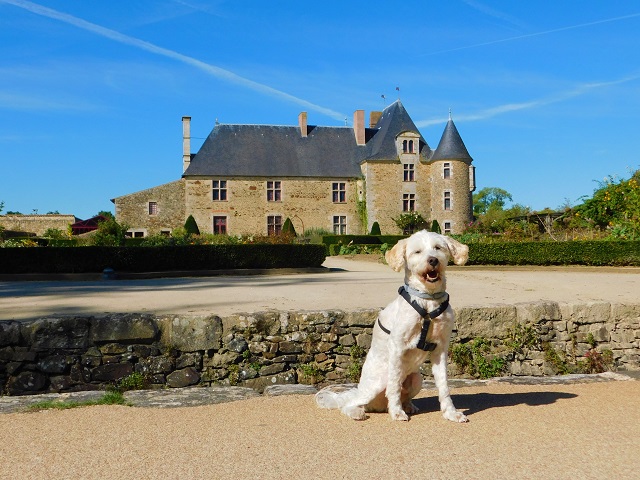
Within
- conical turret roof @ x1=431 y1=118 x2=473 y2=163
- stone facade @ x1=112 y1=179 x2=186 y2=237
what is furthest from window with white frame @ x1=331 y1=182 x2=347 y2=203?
stone facade @ x1=112 y1=179 x2=186 y2=237

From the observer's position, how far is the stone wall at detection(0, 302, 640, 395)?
5480mm

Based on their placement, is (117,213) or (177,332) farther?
(117,213)

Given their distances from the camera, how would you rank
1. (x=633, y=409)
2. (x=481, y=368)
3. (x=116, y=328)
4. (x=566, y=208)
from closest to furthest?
(x=633, y=409), (x=116, y=328), (x=481, y=368), (x=566, y=208)

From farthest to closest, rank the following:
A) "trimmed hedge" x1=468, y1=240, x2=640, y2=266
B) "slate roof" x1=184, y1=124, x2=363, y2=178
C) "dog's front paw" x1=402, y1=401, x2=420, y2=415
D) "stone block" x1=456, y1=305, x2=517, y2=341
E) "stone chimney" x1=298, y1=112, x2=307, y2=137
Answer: "stone chimney" x1=298, y1=112, x2=307, y2=137 → "slate roof" x1=184, y1=124, x2=363, y2=178 → "trimmed hedge" x1=468, y1=240, x2=640, y2=266 → "stone block" x1=456, y1=305, x2=517, y2=341 → "dog's front paw" x1=402, y1=401, x2=420, y2=415

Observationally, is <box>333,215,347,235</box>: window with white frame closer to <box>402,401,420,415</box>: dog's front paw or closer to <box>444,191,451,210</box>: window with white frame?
<box>444,191,451,210</box>: window with white frame

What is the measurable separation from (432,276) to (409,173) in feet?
99.5

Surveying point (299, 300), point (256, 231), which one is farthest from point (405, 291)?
point (256, 231)

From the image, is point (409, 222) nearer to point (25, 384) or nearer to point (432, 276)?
point (25, 384)

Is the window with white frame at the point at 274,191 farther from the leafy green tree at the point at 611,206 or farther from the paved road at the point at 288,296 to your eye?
the paved road at the point at 288,296

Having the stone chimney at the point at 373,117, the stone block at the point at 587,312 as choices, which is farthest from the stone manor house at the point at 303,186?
the stone block at the point at 587,312

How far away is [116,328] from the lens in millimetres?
5566

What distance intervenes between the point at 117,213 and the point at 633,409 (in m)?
31.1

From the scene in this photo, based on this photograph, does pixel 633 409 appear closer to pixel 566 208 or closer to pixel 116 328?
pixel 116 328

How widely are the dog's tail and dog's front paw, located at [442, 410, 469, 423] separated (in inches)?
21.4
